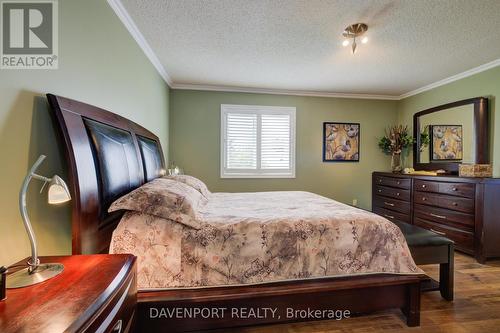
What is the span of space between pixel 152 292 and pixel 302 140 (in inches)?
142

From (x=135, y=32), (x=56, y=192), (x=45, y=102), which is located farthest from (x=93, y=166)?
(x=135, y=32)

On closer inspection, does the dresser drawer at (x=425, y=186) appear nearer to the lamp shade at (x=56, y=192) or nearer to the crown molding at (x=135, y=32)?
the lamp shade at (x=56, y=192)

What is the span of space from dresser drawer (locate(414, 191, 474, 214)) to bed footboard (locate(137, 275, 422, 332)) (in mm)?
1847

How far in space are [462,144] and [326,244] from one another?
10.8ft

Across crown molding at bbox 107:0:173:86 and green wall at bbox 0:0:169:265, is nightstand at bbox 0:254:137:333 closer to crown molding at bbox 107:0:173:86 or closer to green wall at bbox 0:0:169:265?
green wall at bbox 0:0:169:265

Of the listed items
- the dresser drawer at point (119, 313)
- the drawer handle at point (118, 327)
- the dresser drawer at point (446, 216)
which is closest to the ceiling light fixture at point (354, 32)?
the dresser drawer at point (446, 216)

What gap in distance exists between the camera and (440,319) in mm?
1689

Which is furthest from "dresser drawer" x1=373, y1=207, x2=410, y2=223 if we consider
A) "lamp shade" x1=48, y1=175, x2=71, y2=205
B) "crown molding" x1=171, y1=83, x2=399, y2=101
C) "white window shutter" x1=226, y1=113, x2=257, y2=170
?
"lamp shade" x1=48, y1=175, x2=71, y2=205

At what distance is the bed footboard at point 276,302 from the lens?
4.54ft

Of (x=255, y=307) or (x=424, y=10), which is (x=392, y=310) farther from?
(x=424, y=10)

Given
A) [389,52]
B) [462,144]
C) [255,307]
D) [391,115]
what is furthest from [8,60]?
[391,115]

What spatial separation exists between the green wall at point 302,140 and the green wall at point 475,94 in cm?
65

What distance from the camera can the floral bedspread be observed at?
4.52ft

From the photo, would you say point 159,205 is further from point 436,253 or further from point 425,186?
point 425,186
